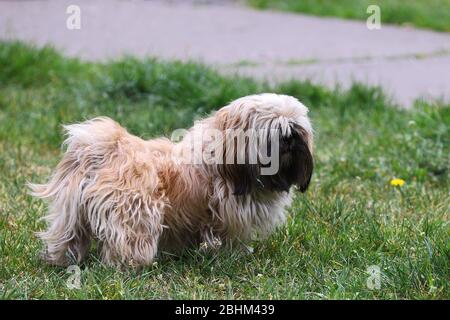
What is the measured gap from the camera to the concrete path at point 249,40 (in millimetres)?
9141

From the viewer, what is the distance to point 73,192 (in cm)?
421

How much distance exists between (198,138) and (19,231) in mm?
1245

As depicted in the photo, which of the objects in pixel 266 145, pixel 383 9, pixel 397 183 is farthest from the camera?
pixel 383 9

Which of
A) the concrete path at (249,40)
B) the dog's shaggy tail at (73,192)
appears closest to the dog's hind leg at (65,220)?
the dog's shaggy tail at (73,192)

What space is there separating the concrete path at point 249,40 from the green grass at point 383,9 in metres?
0.26

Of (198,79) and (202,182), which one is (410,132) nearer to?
(198,79)

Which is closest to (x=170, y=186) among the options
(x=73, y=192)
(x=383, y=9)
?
(x=73, y=192)

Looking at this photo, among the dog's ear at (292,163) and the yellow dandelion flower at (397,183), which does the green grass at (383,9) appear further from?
the dog's ear at (292,163)

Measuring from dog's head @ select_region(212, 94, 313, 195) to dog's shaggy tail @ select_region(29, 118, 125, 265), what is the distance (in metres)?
0.62

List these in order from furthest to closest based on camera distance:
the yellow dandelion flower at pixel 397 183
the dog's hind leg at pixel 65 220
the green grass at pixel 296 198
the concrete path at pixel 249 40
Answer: the concrete path at pixel 249 40 → the yellow dandelion flower at pixel 397 183 → the dog's hind leg at pixel 65 220 → the green grass at pixel 296 198

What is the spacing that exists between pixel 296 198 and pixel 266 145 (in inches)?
55.6

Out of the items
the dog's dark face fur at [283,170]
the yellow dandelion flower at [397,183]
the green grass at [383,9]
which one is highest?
the green grass at [383,9]

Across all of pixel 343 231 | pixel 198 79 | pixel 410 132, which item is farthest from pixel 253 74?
pixel 343 231

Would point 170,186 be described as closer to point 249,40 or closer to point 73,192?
point 73,192
